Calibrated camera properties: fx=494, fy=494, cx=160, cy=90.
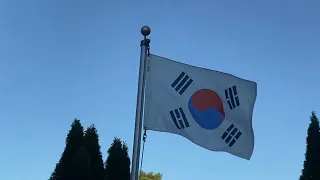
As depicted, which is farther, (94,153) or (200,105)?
(94,153)

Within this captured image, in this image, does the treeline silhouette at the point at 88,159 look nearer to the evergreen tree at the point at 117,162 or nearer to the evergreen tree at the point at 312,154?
the evergreen tree at the point at 117,162

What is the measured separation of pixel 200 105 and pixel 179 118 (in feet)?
1.30

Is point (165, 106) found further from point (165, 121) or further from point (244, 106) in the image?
point (244, 106)

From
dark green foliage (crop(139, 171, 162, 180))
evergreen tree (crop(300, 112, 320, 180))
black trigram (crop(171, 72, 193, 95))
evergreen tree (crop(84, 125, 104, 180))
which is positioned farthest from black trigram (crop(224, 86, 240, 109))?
dark green foliage (crop(139, 171, 162, 180))

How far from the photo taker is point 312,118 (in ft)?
83.3

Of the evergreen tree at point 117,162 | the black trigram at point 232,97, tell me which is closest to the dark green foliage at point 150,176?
the evergreen tree at point 117,162

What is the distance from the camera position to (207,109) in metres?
7.41

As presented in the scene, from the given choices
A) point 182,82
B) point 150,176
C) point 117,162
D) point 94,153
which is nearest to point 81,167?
point 94,153

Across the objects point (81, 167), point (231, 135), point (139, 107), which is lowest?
point (231, 135)

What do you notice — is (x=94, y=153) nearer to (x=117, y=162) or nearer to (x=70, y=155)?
(x=70, y=155)

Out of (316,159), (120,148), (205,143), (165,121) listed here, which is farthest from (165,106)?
(316,159)

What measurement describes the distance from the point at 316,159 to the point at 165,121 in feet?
62.0

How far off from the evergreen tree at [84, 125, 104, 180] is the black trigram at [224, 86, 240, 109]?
13617mm

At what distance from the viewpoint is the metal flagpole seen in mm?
6218
